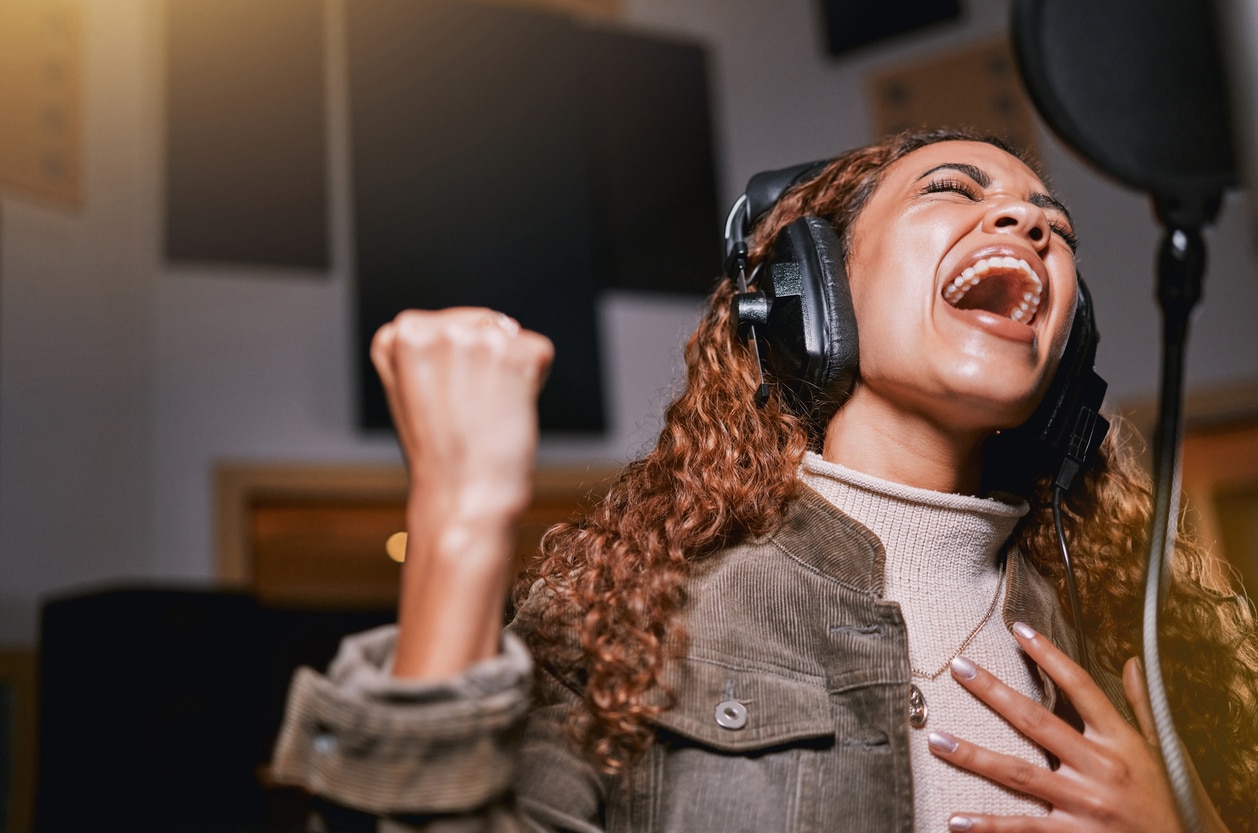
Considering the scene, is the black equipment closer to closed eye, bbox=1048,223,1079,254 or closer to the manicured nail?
the manicured nail

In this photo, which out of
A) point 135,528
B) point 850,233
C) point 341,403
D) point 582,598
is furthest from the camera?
point 341,403

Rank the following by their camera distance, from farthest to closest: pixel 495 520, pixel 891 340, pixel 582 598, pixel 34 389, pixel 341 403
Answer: pixel 341 403 → pixel 34 389 → pixel 891 340 → pixel 582 598 → pixel 495 520

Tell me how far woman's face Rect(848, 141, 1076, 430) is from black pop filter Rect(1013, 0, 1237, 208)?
383 millimetres

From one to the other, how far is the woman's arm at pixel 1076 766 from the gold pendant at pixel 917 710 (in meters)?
0.03

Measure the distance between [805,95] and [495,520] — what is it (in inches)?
144

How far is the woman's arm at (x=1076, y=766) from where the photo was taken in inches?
43.0

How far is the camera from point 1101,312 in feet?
12.4

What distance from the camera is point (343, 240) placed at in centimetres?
376

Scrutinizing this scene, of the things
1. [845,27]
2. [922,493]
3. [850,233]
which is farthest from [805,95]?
[922,493]

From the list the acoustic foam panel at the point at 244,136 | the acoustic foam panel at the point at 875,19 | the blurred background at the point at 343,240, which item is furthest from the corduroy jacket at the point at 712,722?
the acoustic foam panel at the point at 875,19

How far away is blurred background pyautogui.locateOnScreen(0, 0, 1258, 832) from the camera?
3.23 meters

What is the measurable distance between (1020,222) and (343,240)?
9.26 ft

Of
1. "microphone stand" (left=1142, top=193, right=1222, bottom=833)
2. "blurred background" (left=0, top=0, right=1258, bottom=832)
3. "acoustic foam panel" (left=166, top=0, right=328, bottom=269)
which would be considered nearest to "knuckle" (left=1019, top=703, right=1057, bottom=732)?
"microphone stand" (left=1142, top=193, right=1222, bottom=833)

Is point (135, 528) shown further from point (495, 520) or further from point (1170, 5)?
point (1170, 5)
